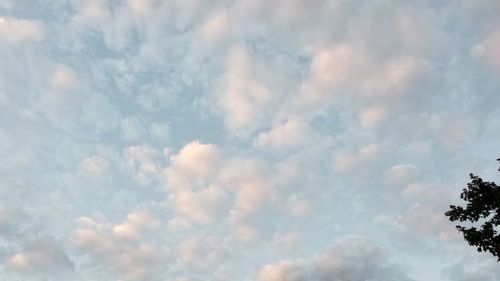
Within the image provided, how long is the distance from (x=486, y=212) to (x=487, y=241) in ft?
5.82

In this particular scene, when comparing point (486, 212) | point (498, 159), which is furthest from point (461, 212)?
point (498, 159)

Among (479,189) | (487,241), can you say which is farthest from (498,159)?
(487,241)

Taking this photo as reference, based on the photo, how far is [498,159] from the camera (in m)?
29.3

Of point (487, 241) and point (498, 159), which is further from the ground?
point (498, 159)

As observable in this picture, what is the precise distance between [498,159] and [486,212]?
3.70 metres

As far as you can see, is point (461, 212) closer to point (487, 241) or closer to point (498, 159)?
point (487, 241)

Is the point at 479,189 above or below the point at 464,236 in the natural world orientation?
above

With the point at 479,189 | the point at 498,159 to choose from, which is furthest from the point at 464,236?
the point at 498,159

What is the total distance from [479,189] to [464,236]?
3.06m

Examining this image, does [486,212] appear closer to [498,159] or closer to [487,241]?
[487,241]

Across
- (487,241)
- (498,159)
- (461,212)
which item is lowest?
(487,241)

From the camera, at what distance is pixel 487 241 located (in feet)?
90.7

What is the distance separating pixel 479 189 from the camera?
1099 inches

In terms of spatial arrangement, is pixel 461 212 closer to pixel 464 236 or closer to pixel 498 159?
pixel 464 236
